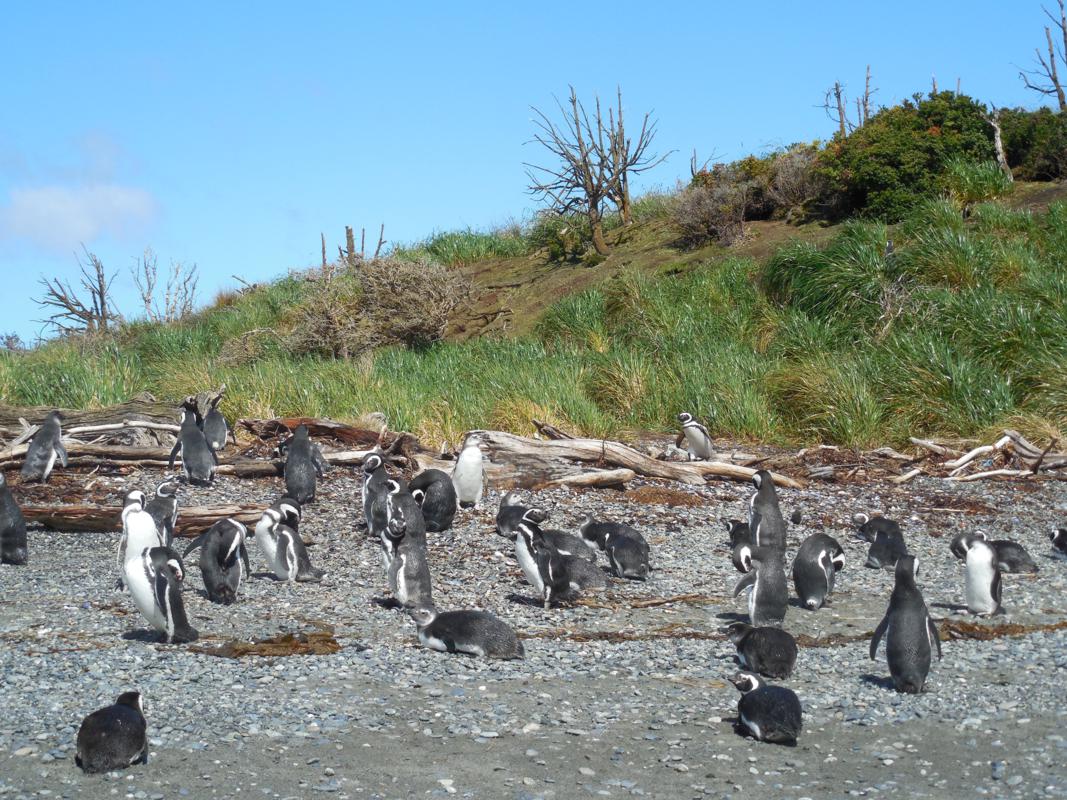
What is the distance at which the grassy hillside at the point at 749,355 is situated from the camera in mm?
14977

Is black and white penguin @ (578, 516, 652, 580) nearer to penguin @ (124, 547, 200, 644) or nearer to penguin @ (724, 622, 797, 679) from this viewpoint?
penguin @ (724, 622, 797, 679)

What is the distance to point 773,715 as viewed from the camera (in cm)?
532

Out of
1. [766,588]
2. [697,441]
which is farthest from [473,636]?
[697,441]

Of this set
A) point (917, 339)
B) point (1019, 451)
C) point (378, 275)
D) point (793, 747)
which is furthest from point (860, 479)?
point (378, 275)

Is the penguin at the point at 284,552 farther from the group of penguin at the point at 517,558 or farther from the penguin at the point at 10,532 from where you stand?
the penguin at the point at 10,532

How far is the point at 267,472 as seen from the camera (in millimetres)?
12281

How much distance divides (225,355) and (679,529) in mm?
15077

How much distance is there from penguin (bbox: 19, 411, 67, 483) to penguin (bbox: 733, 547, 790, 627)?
25.2ft

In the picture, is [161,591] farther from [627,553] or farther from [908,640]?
[908,640]

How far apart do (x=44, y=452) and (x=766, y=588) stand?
25.9 ft

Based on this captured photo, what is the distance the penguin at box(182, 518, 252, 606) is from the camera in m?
7.61

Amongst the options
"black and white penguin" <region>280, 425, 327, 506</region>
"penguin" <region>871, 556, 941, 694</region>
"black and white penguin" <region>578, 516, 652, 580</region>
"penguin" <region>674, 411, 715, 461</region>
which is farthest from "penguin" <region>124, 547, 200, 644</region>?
"penguin" <region>674, 411, 715, 461</region>

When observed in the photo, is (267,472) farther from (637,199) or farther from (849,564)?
(637,199)

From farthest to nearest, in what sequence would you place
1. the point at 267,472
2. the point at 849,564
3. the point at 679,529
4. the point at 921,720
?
the point at 267,472 → the point at 679,529 → the point at 849,564 → the point at 921,720
